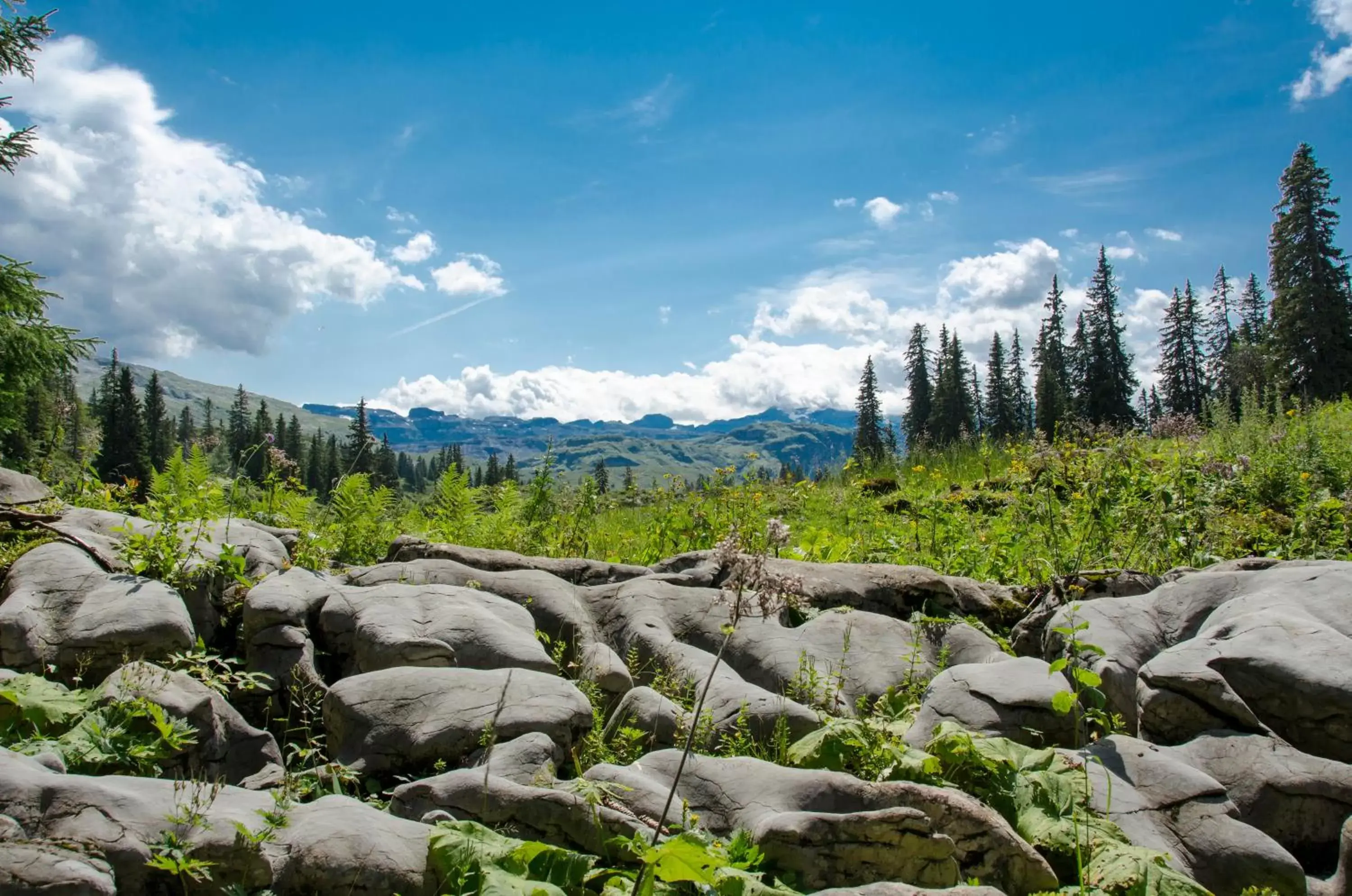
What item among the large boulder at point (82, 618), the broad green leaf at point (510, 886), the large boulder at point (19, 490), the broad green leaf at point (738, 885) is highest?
the large boulder at point (19, 490)

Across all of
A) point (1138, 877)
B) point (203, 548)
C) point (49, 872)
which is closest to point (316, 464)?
point (203, 548)

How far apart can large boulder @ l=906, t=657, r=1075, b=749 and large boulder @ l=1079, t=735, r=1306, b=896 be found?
37cm

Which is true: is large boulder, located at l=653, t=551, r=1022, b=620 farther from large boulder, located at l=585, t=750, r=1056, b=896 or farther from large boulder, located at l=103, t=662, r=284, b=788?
large boulder, located at l=103, t=662, r=284, b=788

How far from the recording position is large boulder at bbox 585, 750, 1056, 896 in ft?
12.6

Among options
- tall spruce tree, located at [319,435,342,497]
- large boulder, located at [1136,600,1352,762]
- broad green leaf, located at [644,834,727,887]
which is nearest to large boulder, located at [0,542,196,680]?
broad green leaf, located at [644,834,727,887]

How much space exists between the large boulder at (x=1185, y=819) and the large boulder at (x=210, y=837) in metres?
3.60

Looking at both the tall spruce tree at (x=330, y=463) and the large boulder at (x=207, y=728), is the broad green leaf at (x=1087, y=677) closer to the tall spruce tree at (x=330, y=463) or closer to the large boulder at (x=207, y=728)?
the large boulder at (x=207, y=728)

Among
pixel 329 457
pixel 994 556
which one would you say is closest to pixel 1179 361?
pixel 994 556

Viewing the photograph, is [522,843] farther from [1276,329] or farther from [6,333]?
[1276,329]

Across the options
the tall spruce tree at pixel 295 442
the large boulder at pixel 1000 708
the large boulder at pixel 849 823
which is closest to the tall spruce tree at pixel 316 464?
the tall spruce tree at pixel 295 442

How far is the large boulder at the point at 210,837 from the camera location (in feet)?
10.8

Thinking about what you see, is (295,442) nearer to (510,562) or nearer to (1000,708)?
(510,562)

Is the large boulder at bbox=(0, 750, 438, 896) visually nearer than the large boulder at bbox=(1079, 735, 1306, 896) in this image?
Yes

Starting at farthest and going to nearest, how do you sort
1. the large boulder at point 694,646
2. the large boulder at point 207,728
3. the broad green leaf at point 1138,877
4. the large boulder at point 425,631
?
the large boulder at point 425,631
the large boulder at point 694,646
the large boulder at point 207,728
the broad green leaf at point 1138,877
